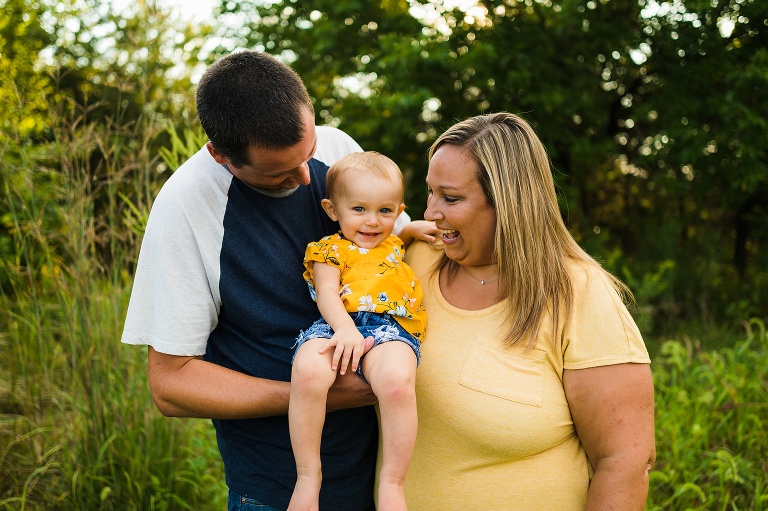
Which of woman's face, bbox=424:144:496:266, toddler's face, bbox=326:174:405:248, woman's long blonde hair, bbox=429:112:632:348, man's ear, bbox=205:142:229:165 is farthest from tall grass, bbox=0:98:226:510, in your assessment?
woman's long blonde hair, bbox=429:112:632:348

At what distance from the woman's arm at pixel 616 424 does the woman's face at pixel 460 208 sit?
0.48 m

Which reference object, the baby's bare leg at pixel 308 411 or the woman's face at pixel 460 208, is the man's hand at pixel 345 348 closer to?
the baby's bare leg at pixel 308 411

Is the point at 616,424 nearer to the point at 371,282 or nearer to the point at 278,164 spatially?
the point at 371,282

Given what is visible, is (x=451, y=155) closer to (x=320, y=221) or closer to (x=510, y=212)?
(x=510, y=212)

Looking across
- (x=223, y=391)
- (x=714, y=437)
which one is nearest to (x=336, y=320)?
(x=223, y=391)

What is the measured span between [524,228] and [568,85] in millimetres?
4981

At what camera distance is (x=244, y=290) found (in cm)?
206

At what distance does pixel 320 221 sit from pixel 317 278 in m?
0.28

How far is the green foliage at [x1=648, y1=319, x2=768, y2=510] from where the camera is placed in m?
3.30

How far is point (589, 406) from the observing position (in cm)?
194

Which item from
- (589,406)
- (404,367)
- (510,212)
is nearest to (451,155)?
(510,212)

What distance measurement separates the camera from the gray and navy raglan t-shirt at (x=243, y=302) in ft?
6.46

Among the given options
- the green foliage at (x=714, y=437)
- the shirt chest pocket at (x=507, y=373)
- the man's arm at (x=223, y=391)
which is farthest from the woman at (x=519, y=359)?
the green foliage at (x=714, y=437)

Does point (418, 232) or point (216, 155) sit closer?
point (216, 155)
